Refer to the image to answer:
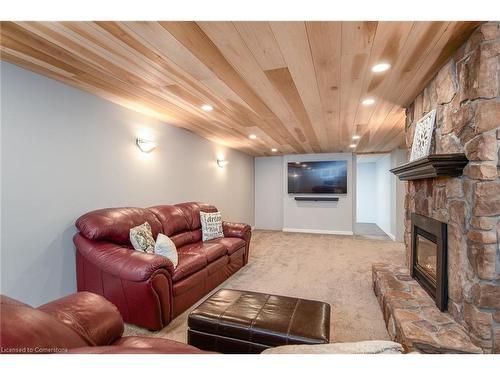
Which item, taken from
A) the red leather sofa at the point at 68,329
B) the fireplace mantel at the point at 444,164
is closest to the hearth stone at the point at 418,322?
the fireplace mantel at the point at 444,164

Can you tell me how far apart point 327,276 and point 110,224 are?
2.84 m

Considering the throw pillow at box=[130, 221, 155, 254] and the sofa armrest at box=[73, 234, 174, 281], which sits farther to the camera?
the throw pillow at box=[130, 221, 155, 254]

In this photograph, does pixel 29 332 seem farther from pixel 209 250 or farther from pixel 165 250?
pixel 209 250

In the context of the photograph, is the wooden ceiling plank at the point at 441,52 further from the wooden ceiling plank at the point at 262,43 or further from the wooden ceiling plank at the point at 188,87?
the wooden ceiling plank at the point at 188,87

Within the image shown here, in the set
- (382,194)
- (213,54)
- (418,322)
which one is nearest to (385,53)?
(213,54)

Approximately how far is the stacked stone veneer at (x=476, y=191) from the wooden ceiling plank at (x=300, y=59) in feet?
3.26

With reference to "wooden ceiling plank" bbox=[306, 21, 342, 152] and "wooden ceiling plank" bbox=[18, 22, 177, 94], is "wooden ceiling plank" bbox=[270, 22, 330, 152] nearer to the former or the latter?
"wooden ceiling plank" bbox=[306, 21, 342, 152]

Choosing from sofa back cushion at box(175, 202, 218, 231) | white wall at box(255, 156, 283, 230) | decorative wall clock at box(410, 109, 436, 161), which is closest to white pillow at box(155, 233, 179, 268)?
sofa back cushion at box(175, 202, 218, 231)

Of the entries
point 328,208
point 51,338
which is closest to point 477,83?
point 51,338

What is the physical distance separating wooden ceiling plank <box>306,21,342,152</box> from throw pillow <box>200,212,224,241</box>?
2220 mm

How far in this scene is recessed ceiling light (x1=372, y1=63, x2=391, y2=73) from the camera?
→ 1.82 metres

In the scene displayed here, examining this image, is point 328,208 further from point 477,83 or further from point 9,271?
point 9,271

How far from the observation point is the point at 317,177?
6465mm
